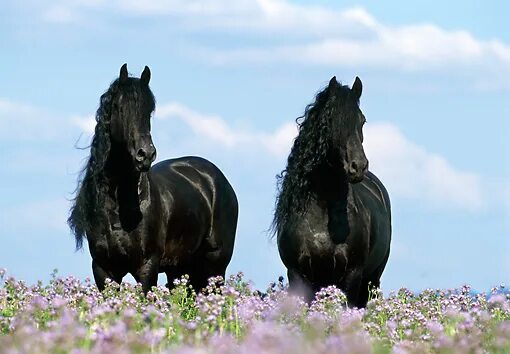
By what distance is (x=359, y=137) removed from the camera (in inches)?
509

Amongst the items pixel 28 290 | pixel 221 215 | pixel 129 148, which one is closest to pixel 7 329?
pixel 28 290

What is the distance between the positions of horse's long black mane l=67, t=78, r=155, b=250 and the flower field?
67 centimetres

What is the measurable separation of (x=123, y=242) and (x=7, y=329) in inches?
194

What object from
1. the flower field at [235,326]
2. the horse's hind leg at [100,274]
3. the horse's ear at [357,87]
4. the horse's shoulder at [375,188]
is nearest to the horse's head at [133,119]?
the horse's hind leg at [100,274]

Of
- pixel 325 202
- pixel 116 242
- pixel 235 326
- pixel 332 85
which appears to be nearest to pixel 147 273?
pixel 116 242

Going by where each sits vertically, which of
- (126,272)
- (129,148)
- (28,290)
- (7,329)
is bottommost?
(7,329)

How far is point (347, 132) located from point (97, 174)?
2.85 metres

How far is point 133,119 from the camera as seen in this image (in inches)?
512

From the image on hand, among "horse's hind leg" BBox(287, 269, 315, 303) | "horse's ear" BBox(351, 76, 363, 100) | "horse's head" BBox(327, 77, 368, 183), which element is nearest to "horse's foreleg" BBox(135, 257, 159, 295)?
"horse's hind leg" BBox(287, 269, 315, 303)

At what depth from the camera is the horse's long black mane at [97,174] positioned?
1338cm

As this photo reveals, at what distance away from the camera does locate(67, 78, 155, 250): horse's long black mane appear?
13375 mm

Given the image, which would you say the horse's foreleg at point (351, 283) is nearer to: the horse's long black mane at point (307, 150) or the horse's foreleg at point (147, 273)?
the horse's long black mane at point (307, 150)

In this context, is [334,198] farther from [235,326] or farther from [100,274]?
[235,326]

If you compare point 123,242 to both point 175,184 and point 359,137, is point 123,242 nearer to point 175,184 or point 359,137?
point 175,184
